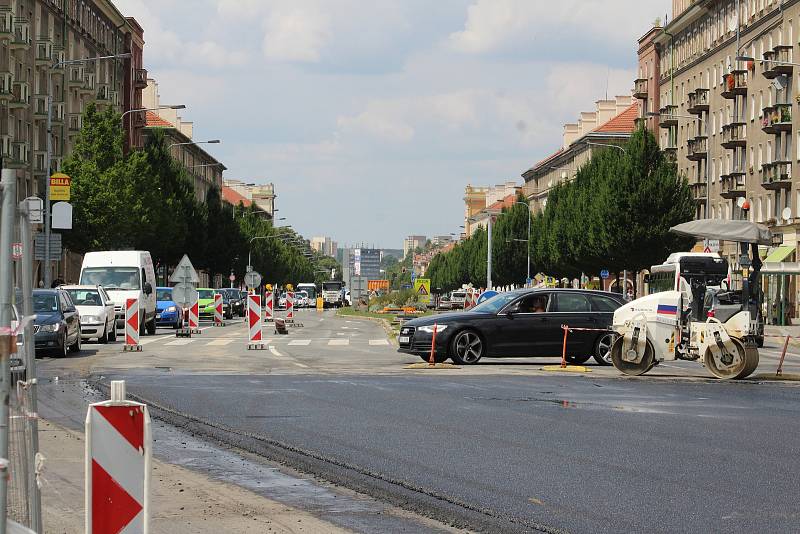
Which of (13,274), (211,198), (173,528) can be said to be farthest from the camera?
(211,198)

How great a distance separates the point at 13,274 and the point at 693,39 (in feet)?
314

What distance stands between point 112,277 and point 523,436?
3095 cm

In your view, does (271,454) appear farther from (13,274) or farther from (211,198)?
(211,198)

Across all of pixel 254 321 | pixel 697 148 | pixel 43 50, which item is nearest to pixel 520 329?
pixel 254 321

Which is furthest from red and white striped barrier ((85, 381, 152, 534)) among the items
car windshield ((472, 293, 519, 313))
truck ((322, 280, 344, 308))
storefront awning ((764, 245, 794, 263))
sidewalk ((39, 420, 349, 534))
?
truck ((322, 280, 344, 308))

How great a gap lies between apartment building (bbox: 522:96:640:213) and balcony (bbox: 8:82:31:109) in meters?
52.4

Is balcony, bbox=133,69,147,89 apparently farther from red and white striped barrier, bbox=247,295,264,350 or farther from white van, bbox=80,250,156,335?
red and white striped barrier, bbox=247,295,264,350

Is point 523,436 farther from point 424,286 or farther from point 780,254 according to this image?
point 780,254

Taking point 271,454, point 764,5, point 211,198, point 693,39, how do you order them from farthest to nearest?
point 211,198, point 693,39, point 764,5, point 271,454

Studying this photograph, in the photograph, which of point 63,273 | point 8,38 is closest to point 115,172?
point 8,38

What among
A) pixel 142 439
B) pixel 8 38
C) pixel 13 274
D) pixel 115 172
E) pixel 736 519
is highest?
pixel 8 38

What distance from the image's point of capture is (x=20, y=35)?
72438 mm

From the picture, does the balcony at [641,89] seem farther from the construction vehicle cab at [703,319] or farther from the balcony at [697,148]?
the construction vehicle cab at [703,319]

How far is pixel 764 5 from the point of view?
78.9m
